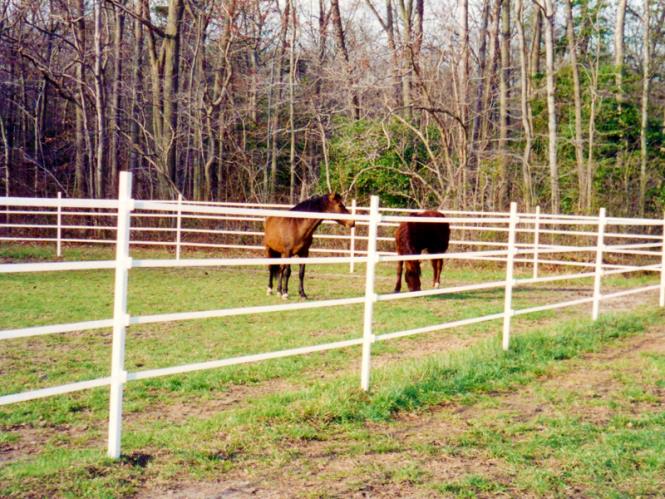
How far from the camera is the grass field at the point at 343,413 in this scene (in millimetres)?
3711

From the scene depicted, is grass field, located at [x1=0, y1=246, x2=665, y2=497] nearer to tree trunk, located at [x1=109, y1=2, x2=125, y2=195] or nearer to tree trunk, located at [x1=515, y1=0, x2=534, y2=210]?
tree trunk, located at [x1=515, y1=0, x2=534, y2=210]

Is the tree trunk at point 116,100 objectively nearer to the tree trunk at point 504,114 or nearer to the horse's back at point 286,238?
the tree trunk at point 504,114

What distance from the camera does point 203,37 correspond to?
25.1m

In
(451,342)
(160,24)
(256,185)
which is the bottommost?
(451,342)

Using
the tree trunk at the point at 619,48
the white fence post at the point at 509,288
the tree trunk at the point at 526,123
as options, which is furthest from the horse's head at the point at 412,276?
the tree trunk at the point at 619,48

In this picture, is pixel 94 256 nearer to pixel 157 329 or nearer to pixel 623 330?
pixel 157 329

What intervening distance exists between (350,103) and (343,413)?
61.3 feet

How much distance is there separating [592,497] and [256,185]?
22.2 meters

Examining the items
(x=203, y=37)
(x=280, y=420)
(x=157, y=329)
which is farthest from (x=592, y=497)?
(x=203, y=37)

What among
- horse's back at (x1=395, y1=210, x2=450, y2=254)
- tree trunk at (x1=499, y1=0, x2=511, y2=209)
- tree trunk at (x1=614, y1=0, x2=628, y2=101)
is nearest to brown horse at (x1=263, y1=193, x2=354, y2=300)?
horse's back at (x1=395, y1=210, x2=450, y2=254)

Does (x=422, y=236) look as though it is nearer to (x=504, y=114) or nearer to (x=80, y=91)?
(x=504, y=114)

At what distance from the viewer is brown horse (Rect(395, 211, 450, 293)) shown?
11.2 m

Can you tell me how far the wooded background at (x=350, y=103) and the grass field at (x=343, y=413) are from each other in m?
12.2

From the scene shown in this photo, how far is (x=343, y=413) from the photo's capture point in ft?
15.9
